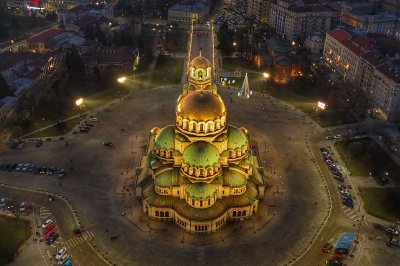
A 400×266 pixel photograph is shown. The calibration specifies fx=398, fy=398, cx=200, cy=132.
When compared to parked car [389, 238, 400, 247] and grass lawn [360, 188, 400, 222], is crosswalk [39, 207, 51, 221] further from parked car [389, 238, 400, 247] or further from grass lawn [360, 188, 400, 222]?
parked car [389, 238, 400, 247]

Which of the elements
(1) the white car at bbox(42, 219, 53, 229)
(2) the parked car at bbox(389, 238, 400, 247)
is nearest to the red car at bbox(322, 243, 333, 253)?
(2) the parked car at bbox(389, 238, 400, 247)

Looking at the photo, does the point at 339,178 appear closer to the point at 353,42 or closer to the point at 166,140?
the point at 166,140

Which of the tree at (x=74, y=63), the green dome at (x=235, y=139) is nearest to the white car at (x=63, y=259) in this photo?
the green dome at (x=235, y=139)

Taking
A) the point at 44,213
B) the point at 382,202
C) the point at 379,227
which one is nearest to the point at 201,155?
the point at 44,213

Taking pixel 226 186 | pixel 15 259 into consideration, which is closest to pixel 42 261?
pixel 15 259

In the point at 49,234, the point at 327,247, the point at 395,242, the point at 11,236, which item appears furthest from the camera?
the point at 49,234

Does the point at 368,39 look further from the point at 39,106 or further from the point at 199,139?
the point at 39,106
